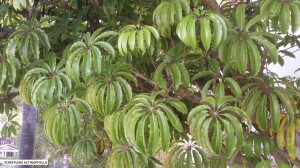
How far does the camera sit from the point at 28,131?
7.78ft

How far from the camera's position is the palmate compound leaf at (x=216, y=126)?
81cm

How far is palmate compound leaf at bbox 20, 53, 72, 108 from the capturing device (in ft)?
3.07

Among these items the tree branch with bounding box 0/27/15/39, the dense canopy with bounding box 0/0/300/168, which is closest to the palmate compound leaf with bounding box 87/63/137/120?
the dense canopy with bounding box 0/0/300/168

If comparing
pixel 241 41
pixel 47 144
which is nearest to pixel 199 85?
pixel 241 41

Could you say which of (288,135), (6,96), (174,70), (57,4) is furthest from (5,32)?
(288,135)

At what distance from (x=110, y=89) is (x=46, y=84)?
0.18 m

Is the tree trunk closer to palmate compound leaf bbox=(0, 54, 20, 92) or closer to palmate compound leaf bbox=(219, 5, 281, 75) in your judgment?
palmate compound leaf bbox=(0, 54, 20, 92)

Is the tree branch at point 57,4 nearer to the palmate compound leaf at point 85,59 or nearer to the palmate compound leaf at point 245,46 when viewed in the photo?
the palmate compound leaf at point 85,59

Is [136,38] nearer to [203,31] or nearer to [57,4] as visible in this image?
[203,31]

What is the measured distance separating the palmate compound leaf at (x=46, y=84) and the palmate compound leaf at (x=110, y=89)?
0.08 meters

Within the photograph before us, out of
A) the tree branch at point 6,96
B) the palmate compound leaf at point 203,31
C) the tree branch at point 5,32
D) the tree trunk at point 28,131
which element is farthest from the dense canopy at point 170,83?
the tree trunk at point 28,131

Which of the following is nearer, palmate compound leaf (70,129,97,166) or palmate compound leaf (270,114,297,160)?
palmate compound leaf (270,114,297,160)

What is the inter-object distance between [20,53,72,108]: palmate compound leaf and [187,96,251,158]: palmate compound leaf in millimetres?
388

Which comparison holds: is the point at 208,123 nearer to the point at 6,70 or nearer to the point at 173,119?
the point at 173,119
